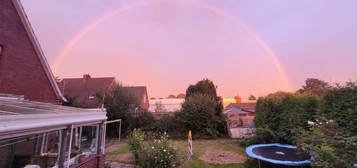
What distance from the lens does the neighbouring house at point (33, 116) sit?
2551mm

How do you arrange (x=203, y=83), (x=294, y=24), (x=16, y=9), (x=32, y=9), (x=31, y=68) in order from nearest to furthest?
A: (x=16, y=9) < (x=31, y=68) < (x=32, y=9) < (x=294, y=24) < (x=203, y=83)

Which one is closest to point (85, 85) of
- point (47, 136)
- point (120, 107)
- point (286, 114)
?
point (120, 107)

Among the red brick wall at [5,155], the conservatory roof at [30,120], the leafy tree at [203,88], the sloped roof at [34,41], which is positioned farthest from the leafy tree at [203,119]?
the red brick wall at [5,155]

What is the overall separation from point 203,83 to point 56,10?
13604 mm

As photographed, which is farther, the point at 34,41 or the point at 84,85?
the point at 84,85

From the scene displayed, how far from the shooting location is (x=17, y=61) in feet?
19.0

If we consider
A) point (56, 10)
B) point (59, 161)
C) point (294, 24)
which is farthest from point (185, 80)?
point (59, 161)

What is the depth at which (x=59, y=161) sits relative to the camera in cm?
340

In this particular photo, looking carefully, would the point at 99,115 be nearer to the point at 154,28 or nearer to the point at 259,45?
the point at 154,28

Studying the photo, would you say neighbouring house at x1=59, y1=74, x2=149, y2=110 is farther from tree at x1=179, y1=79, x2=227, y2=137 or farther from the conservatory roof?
the conservatory roof

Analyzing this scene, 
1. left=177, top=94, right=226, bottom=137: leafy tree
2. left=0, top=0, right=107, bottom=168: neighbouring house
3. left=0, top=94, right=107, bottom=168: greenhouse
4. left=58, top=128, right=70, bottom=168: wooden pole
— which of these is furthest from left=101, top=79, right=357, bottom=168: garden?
left=58, top=128, right=70, bottom=168: wooden pole

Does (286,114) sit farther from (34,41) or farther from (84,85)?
(84,85)

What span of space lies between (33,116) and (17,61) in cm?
512

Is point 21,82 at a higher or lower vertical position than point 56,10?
lower
